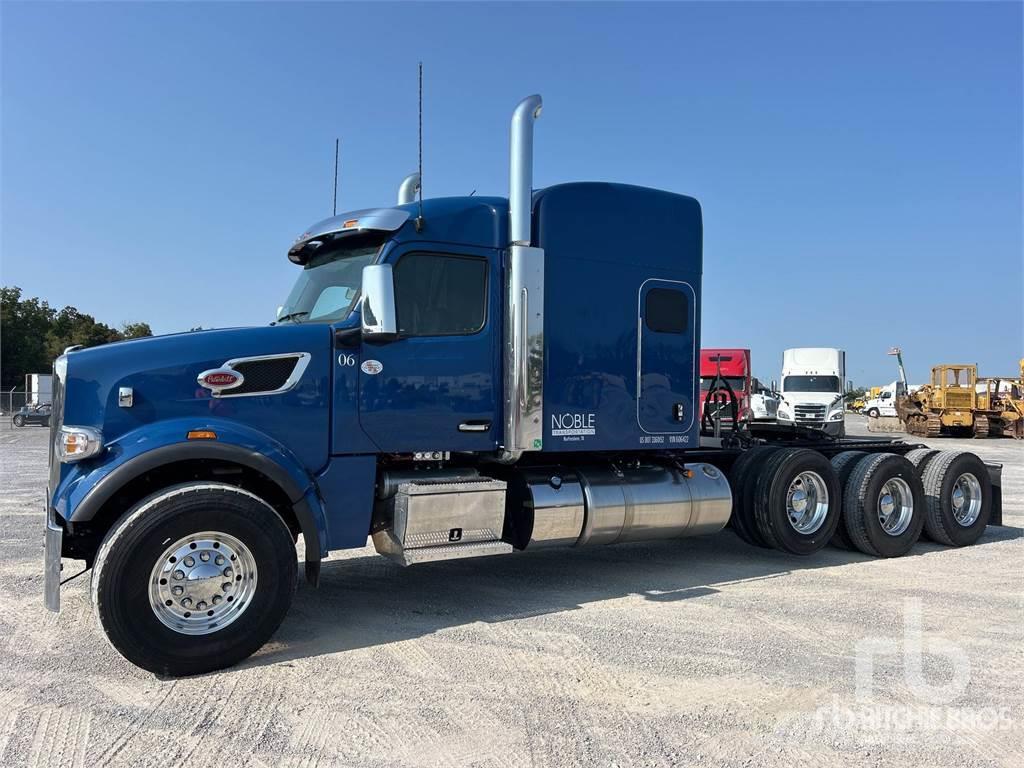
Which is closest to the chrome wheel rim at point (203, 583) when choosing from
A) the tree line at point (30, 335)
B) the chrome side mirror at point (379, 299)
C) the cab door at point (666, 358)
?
the chrome side mirror at point (379, 299)

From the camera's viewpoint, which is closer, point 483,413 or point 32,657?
point 32,657

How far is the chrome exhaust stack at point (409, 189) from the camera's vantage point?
746 centimetres

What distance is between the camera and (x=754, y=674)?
4.57 metres

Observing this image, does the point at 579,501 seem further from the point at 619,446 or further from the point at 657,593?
the point at 657,593

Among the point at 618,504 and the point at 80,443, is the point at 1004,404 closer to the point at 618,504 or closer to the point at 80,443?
the point at 618,504

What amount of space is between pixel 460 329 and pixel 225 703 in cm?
301

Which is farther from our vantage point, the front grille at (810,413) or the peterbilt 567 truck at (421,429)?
the front grille at (810,413)

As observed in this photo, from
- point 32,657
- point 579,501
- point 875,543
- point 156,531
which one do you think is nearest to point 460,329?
point 579,501

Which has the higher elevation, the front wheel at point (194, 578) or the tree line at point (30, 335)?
the tree line at point (30, 335)

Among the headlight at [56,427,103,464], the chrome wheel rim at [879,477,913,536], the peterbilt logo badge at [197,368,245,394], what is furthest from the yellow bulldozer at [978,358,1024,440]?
the headlight at [56,427,103,464]

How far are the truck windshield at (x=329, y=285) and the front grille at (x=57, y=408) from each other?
1657mm

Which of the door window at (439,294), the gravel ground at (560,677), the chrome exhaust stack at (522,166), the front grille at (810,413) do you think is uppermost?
the chrome exhaust stack at (522,166)

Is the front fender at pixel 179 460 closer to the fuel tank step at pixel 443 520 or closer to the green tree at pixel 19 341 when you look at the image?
the fuel tank step at pixel 443 520

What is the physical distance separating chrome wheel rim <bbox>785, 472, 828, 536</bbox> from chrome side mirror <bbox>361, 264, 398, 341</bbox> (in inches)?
183
